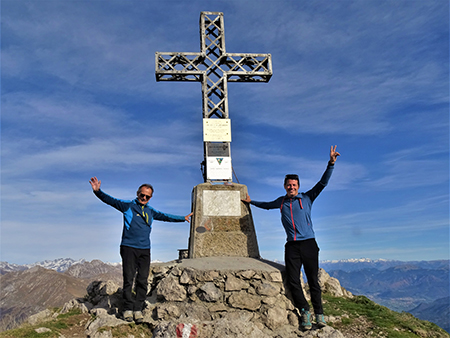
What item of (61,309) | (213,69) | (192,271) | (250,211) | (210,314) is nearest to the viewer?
(210,314)

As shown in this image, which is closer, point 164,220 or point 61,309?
point 164,220

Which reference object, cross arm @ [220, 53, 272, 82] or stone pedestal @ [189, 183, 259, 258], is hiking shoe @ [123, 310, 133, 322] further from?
cross arm @ [220, 53, 272, 82]

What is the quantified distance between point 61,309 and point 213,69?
8.38 meters

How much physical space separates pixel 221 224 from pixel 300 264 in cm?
263

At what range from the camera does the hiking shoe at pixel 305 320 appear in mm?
6457

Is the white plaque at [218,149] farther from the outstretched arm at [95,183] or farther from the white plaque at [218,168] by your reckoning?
the outstretched arm at [95,183]

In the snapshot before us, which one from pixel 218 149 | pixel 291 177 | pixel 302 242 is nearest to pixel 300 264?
pixel 302 242

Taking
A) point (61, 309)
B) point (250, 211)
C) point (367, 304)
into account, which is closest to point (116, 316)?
point (61, 309)

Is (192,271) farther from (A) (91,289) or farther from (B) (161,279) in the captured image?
(A) (91,289)

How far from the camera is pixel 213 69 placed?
1120 centimetres

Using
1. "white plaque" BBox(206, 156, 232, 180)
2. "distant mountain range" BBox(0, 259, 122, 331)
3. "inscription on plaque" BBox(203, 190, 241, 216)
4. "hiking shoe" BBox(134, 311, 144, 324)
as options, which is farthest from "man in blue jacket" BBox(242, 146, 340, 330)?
"distant mountain range" BBox(0, 259, 122, 331)

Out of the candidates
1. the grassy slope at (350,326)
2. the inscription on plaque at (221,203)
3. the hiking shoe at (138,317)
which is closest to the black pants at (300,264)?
the grassy slope at (350,326)

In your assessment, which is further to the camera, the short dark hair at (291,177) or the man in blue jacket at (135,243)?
the short dark hair at (291,177)

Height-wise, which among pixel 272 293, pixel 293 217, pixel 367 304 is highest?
pixel 293 217
